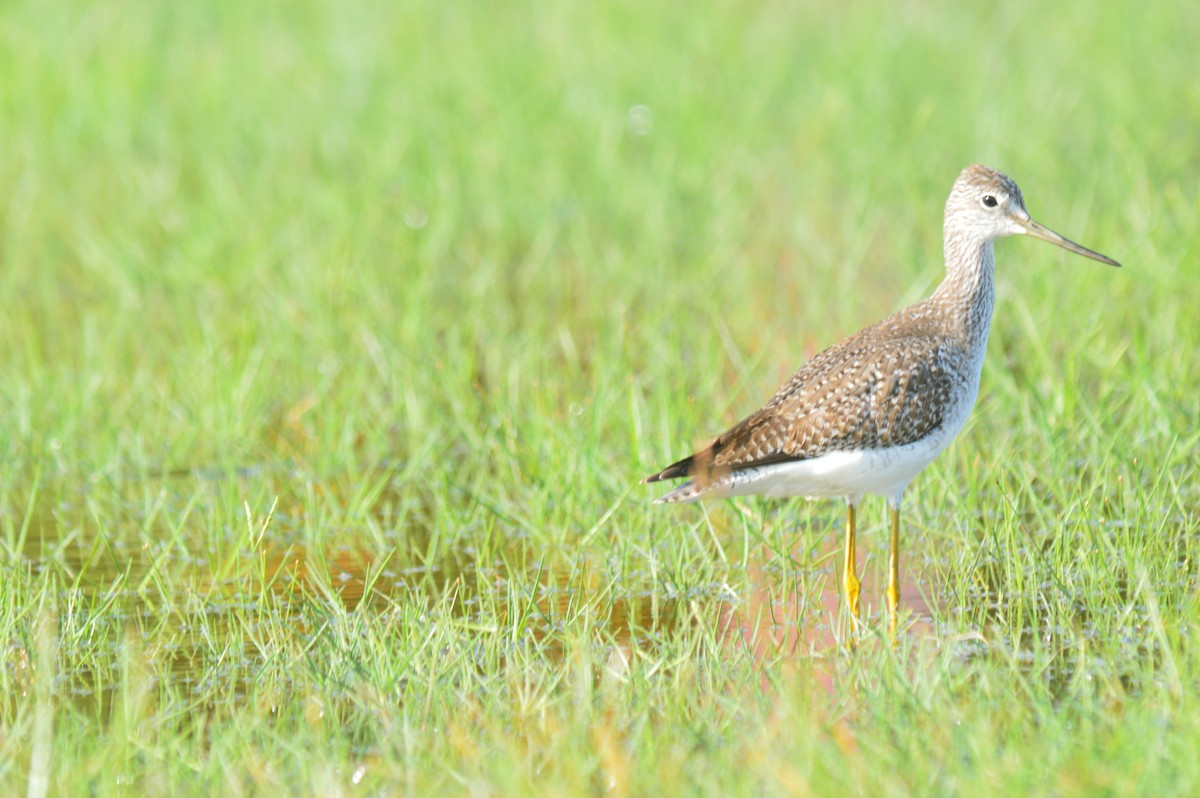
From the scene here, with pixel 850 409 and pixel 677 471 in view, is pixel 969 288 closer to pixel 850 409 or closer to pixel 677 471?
pixel 850 409

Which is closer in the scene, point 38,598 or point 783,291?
point 38,598

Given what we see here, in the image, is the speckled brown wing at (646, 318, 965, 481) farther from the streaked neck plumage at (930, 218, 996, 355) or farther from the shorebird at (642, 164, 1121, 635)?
the streaked neck plumage at (930, 218, 996, 355)

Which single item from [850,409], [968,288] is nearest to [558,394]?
[968,288]

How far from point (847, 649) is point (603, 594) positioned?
84 centimetres

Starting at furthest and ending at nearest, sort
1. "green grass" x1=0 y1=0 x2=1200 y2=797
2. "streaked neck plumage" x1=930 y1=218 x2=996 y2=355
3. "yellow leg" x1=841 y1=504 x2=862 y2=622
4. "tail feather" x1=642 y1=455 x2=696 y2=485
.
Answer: "streaked neck plumage" x1=930 y1=218 x2=996 y2=355
"yellow leg" x1=841 y1=504 x2=862 y2=622
"tail feather" x1=642 y1=455 x2=696 y2=485
"green grass" x1=0 y1=0 x2=1200 y2=797

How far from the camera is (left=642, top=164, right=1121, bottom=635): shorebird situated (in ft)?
17.4

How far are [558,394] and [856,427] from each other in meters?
2.24

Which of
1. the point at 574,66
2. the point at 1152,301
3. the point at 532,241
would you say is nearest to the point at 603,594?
the point at 1152,301

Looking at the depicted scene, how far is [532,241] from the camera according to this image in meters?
9.07

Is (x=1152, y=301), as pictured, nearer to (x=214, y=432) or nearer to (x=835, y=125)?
(x=835, y=125)

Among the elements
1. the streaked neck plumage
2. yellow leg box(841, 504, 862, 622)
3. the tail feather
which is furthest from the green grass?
the streaked neck plumage

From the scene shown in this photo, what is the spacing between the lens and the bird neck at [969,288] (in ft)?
19.0

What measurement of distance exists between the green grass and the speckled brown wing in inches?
16.2

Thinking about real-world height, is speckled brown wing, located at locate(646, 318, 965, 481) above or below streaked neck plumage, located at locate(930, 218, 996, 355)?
below
